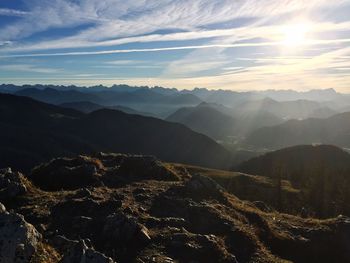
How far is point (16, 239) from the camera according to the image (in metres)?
20.6

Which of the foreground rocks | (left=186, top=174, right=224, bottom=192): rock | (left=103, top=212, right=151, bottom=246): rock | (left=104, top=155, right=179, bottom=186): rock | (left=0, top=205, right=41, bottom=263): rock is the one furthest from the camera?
(left=104, top=155, right=179, bottom=186): rock

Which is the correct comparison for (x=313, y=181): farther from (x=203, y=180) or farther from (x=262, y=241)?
(x=262, y=241)

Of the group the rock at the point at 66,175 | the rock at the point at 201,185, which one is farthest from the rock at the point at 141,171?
the rock at the point at 201,185

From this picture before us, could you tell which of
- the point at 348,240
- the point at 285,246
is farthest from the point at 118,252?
the point at 348,240

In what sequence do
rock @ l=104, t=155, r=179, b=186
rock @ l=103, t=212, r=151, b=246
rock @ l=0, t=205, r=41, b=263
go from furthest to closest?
rock @ l=104, t=155, r=179, b=186, rock @ l=103, t=212, r=151, b=246, rock @ l=0, t=205, r=41, b=263

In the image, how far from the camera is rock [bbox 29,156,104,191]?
4731 cm

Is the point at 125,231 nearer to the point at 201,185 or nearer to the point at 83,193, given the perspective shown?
the point at 83,193

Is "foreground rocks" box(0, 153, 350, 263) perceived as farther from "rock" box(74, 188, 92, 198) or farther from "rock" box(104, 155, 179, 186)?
"rock" box(104, 155, 179, 186)

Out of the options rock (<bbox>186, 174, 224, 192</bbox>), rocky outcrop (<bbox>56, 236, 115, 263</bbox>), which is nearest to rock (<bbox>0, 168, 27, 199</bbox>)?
rock (<bbox>186, 174, 224, 192</bbox>)

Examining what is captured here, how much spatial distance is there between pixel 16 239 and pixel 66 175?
94.1 ft

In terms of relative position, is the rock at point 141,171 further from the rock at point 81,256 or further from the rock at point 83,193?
the rock at point 81,256

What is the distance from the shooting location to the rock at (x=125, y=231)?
29922 mm

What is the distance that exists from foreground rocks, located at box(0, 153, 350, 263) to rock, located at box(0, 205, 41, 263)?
52 mm

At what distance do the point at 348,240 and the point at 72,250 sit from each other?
26727 mm
